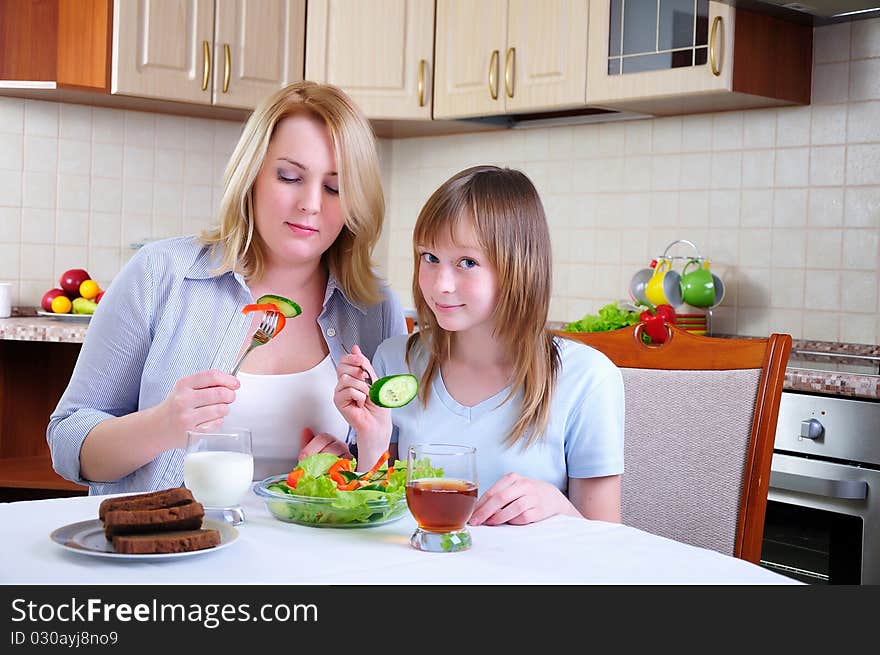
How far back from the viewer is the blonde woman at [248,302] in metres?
1.65

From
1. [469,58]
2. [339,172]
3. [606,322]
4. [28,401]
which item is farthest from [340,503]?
[469,58]

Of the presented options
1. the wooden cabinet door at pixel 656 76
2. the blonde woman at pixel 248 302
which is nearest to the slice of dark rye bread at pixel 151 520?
the blonde woman at pixel 248 302

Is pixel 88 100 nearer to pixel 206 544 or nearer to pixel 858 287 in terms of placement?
pixel 858 287

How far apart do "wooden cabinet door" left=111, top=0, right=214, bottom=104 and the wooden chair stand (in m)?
2.33

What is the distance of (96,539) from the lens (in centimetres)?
104

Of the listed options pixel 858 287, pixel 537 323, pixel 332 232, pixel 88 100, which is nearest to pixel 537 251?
pixel 537 323

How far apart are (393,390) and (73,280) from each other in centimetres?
256

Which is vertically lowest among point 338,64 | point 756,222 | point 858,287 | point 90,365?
point 90,365

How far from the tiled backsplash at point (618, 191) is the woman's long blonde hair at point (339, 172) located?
Answer: 1.72 meters

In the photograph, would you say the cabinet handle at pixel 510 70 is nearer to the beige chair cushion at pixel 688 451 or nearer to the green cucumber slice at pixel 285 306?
the beige chair cushion at pixel 688 451

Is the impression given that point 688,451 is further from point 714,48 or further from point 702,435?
point 714,48

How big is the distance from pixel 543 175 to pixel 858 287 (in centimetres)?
127

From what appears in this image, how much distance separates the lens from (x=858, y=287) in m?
2.94

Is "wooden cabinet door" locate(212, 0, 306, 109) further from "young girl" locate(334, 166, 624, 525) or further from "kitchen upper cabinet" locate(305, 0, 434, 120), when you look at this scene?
"young girl" locate(334, 166, 624, 525)
